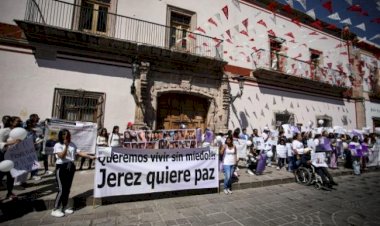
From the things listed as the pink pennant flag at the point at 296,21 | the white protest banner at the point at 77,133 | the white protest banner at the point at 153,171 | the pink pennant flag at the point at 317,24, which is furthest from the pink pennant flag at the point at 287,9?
the white protest banner at the point at 77,133

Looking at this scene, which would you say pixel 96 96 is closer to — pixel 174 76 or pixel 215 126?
pixel 174 76

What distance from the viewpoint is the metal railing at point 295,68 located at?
1153 cm

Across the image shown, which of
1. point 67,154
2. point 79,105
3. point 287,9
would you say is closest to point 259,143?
point 67,154

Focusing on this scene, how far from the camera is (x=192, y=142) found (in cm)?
589

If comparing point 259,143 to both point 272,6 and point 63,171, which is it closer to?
point 63,171

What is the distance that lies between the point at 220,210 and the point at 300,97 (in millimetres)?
10976

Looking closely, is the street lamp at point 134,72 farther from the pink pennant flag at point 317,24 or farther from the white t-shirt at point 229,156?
the pink pennant flag at point 317,24

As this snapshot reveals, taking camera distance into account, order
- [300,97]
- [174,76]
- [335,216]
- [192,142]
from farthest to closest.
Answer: [300,97] → [174,76] → [192,142] → [335,216]

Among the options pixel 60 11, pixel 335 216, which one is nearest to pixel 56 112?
pixel 60 11

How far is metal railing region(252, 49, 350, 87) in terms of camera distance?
1153 centimetres

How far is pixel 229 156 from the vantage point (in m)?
5.44

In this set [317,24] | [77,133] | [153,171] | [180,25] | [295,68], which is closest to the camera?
[153,171]

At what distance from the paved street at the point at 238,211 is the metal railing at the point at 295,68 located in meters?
7.56

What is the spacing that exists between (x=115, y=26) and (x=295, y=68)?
1086 centimetres
